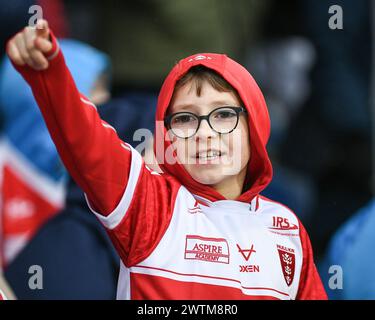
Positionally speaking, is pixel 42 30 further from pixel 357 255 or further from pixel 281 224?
pixel 357 255

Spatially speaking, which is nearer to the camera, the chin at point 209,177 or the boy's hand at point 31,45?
the boy's hand at point 31,45

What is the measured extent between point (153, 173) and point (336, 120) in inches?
110

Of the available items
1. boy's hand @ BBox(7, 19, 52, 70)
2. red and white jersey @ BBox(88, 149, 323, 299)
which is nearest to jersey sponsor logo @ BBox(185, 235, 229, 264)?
red and white jersey @ BBox(88, 149, 323, 299)

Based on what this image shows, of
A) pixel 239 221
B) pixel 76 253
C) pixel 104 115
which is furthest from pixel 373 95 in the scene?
pixel 239 221

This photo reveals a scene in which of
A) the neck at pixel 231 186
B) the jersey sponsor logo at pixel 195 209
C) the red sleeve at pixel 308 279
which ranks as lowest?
the red sleeve at pixel 308 279

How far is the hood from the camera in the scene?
143 cm

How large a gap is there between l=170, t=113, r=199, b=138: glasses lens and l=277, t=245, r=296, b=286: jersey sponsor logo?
216 millimetres

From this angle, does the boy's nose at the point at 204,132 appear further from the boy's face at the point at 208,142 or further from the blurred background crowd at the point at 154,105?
the blurred background crowd at the point at 154,105

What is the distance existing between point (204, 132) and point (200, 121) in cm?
2

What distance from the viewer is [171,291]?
1.43 metres

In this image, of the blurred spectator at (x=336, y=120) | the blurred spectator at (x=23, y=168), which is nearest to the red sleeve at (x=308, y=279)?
the blurred spectator at (x=23, y=168)

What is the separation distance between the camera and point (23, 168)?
3293 mm

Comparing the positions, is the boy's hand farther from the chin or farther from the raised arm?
the chin

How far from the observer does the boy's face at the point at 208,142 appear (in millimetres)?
1407
